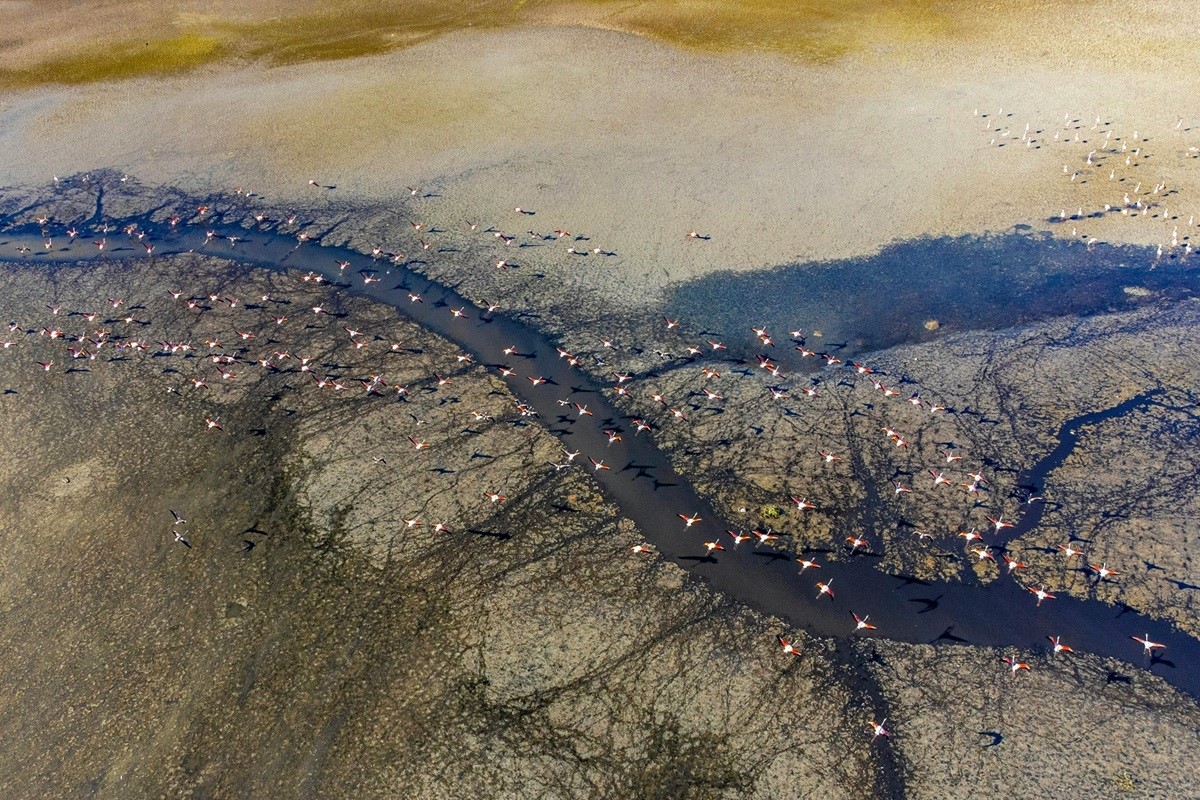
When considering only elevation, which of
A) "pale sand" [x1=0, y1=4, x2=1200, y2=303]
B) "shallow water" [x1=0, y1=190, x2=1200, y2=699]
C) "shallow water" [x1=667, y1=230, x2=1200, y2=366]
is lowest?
"shallow water" [x1=0, y1=190, x2=1200, y2=699]

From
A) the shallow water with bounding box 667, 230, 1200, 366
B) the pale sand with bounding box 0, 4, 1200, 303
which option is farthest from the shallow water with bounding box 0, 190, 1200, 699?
the pale sand with bounding box 0, 4, 1200, 303

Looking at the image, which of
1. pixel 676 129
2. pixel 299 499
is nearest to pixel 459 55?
pixel 676 129

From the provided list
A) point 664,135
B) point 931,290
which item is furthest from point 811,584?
point 664,135

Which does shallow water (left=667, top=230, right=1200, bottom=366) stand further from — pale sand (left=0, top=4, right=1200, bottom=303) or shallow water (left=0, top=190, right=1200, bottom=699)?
shallow water (left=0, top=190, right=1200, bottom=699)

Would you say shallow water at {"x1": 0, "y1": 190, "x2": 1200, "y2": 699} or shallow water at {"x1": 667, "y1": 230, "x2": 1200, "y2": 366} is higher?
shallow water at {"x1": 667, "y1": 230, "x2": 1200, "y2": 366}

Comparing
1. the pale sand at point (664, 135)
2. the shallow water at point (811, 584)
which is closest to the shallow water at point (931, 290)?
the pale sand at point (664, 135)

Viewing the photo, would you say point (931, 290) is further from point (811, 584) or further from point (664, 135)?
point (664, 135)

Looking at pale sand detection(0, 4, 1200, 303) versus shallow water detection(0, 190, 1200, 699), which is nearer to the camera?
shallow water detection(0, 190, 1200, 699)
